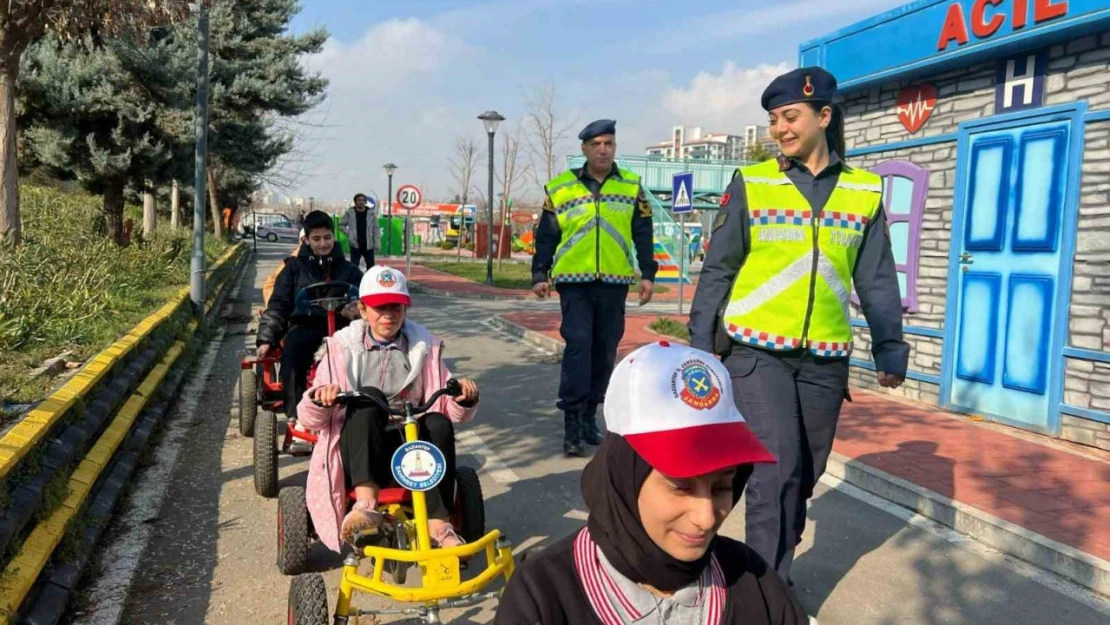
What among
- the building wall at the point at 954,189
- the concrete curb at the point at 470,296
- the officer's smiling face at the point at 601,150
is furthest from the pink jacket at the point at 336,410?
the concrete curb at the point at 470,296

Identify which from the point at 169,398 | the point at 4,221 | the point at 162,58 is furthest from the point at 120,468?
the point at 162,58

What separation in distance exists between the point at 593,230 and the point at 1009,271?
11.8 ft

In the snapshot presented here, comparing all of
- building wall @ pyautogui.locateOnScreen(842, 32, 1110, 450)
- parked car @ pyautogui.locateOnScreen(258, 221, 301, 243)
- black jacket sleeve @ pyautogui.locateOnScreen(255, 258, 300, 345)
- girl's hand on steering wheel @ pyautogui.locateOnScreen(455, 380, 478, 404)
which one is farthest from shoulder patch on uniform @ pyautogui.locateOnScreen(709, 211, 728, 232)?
parked car @ pyautogui.locateOnScreen(258, 221, 301, 243)

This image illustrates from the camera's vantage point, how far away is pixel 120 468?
5.05 metres

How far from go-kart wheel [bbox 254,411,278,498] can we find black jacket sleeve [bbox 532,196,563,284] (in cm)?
212

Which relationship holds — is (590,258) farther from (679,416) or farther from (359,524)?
(679,416)

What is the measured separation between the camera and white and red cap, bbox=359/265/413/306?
3.94 meters

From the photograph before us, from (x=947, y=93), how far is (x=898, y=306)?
5.29 m

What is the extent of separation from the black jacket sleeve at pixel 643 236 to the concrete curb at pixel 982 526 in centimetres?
182

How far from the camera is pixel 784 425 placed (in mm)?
3277

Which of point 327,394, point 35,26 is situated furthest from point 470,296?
point 327,394

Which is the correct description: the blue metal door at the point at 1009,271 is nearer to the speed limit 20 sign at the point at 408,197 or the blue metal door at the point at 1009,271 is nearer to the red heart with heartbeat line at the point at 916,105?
the red heart with heartbeat line at the point at 916,105

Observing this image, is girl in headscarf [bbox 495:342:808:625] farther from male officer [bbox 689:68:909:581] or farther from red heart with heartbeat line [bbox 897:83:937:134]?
red heart with heartbeat line [bbox 897:83:937:134]

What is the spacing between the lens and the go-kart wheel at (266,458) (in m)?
4.98
